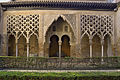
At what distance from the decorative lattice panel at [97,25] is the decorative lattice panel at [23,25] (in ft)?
16.1

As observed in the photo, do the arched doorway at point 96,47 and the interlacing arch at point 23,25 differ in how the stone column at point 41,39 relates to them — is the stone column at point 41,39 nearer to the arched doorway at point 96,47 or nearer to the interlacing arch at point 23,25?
the interlacing arch at point 23,25

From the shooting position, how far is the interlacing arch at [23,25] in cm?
1255

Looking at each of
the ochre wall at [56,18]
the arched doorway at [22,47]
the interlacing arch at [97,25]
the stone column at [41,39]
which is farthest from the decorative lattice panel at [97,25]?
the arched doorway at [22,47]

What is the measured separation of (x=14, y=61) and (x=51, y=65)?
266 cm

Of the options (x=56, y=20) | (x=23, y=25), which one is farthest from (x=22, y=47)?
(x=56, y=20)

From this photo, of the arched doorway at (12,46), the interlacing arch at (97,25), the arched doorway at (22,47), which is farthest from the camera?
the arched doorway at (22,47)

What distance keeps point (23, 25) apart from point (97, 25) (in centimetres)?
779

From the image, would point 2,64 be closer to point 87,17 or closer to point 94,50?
point 87,17

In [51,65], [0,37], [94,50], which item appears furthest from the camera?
[94,50]

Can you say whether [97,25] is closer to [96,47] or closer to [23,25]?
[96,47]

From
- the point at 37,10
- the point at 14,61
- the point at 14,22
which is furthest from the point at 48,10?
the point at 14,61

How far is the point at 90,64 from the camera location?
8648 mm

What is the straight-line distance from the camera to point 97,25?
12.7m

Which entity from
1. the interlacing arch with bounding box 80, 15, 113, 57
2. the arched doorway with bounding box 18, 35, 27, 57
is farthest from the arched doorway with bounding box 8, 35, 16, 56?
the interlacing arch with bounding box 80, 15, 113, 57
